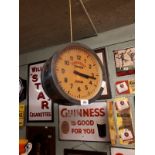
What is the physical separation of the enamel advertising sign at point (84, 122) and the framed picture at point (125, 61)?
366 millimetres

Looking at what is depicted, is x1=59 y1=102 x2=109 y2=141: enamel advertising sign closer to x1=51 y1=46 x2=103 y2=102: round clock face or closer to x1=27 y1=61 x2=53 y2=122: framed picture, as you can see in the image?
x1=27 y1=61 x2=53 y2=122: framed picture

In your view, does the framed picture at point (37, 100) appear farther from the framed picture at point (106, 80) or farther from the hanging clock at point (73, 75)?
the hanging clock at point (73, 75)

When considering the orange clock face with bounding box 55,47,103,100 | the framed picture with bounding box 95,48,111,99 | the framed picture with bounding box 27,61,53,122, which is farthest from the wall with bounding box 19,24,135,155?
the orange clock face with bounding box 55,47,103,100

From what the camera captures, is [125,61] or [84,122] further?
[84,122]

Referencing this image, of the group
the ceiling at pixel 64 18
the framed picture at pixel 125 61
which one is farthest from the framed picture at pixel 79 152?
the ceiling at pixel 64 18

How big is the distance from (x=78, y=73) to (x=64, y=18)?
688 millimetres

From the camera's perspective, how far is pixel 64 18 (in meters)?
1.95

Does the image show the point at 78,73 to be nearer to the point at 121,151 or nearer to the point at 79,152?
the point at 121,151

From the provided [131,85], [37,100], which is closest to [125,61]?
[131,85]

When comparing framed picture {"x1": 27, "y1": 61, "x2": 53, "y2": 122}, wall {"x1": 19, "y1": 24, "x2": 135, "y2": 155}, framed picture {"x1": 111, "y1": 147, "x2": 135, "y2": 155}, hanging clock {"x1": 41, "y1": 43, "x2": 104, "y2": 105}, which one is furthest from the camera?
framed picture {"x1": 27, "y1": 61, "x2": 53, "y2": 122}

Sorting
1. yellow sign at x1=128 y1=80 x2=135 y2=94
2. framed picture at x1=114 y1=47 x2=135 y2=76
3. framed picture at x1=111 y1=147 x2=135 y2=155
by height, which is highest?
framed picture at x1=114 y1=47 x2=135 y2=76

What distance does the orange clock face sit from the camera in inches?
55.0
